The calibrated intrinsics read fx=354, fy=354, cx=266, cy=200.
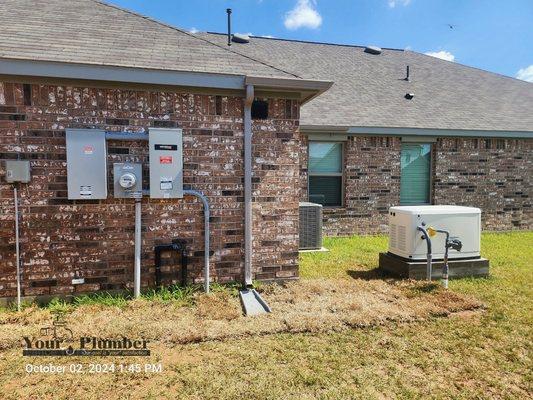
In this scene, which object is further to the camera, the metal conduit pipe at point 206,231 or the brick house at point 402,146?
the brick house at point 402,146

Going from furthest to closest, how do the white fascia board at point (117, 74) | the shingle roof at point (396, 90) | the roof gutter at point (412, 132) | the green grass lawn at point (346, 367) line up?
1. the shingle roof at point (396, 90)
2. the roof gutter at point (412, 132)
3. the white fascia board at point (117, 74)
4. the green grass lawn at point (346, 367)

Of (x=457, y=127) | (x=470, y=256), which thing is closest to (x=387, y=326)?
(x=470, y=256)

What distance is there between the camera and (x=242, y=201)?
4.83 meters

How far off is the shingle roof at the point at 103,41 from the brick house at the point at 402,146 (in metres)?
3.04

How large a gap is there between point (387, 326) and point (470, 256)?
271cm

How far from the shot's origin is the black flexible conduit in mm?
4512

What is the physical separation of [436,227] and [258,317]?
3.24 metres

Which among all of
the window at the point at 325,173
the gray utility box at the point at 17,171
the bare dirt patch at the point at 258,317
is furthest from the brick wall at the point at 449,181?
the gray utility box at the point at 17,171

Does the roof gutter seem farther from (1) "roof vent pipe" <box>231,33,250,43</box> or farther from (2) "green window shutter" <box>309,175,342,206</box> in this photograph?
(1) "roof vent pipe" <box>231,33,250,43</box>

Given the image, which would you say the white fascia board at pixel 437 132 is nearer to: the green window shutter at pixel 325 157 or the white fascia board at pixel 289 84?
the green window shutter at pixel 325 157

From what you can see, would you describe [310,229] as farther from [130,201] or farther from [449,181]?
[449,181]

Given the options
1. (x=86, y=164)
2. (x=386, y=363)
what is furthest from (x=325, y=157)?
(x=386, y=363)

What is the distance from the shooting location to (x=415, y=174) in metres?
9.38

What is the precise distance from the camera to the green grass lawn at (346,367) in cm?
267
